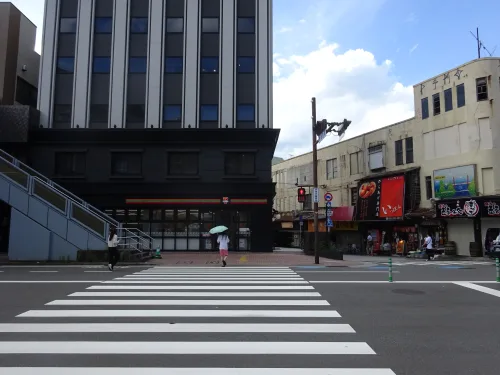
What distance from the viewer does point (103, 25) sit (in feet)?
94.9

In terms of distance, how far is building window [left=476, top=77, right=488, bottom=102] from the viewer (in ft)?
87.5

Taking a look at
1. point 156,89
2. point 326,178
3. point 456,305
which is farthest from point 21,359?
point 326,178

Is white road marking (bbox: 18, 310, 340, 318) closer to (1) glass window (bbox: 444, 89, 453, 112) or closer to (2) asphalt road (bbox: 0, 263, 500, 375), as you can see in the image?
(2) asphalt road (bbox: 0, 263, 500, 375)

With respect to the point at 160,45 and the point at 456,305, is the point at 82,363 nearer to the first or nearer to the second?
the point at 456,305

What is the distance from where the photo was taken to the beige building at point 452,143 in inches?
1035

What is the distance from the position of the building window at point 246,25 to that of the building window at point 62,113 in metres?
13.4

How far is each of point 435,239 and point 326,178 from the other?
15535 millimetres

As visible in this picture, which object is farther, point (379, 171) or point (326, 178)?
point (326, 178)

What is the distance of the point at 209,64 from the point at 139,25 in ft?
19.0

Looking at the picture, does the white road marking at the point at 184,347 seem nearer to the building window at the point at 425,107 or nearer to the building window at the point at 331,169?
the building window at the point at 425,107

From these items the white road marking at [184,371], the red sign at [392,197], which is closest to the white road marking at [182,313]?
the white road marking at [184,371]

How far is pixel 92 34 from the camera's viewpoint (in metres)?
28.6

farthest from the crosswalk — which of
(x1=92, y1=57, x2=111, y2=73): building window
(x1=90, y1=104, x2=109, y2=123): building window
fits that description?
(x1=92, y1=57, x2=111, y2=73): building window

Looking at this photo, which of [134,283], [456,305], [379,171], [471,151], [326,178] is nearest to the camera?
[456,305]
